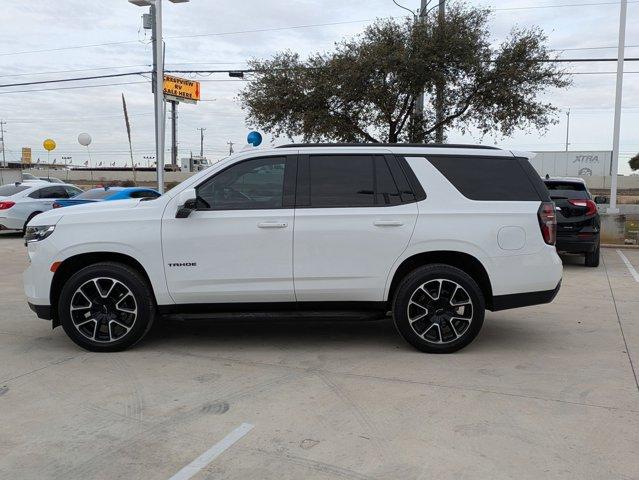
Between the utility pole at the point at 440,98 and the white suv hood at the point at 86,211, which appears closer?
the white suv hood at the point at 86,211

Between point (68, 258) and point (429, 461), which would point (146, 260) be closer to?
point (68, 258)

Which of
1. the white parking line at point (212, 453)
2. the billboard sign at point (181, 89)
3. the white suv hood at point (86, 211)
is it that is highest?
the billboard sign at point (181, 89)

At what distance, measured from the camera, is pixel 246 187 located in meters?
5.28

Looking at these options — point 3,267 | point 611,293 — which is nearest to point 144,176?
point 3,267

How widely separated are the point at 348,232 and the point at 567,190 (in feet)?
24.3

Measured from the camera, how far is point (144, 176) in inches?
2525

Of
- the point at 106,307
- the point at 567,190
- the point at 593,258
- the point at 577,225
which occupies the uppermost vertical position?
the point at 567,190

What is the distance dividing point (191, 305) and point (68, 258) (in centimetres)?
118

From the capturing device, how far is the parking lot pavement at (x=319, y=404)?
3.30 metres

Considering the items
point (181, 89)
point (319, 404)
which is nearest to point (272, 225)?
point (319, 404)

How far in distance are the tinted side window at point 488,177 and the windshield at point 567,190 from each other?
600 cm

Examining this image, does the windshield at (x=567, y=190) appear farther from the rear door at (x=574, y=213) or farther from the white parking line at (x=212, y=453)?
the white parking line at (x=212, y=453)

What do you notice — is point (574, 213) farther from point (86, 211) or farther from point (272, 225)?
point (86, 211)

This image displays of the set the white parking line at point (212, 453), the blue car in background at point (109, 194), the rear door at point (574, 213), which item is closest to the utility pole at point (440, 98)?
the rear door at point (574, 213)
